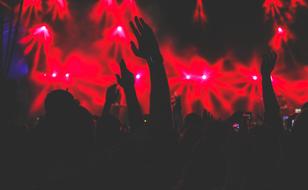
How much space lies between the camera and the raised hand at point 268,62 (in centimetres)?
282

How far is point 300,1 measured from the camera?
14.3 meters

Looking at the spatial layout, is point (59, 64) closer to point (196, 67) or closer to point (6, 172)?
point (196, 67)

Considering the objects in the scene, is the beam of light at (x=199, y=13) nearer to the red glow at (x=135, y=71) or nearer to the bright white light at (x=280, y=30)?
the red glow at (x=135, y=71)

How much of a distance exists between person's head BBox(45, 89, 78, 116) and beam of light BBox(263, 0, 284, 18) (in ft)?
46.1

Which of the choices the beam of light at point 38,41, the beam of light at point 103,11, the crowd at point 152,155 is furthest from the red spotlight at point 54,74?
the crowd at point 152,155

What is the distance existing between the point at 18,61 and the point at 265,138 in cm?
1320

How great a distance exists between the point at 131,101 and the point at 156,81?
47 centimetres

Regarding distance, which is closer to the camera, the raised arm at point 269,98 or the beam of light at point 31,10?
the raised arm at point 269,98

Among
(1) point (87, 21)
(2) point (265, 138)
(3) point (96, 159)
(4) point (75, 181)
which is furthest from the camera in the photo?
(1) point (87, 21)

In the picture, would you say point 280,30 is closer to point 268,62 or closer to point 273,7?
point 273,7

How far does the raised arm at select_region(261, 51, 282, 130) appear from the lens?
8.68 feet

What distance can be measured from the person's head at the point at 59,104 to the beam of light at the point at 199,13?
43.2 ft

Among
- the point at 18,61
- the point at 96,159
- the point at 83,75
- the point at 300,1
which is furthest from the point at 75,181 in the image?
the point at 300,1

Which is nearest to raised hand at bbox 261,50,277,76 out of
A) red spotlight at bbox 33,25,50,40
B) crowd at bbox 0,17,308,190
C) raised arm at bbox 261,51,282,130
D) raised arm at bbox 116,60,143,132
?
raised arm at bbox 261,51,282,130
